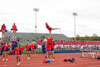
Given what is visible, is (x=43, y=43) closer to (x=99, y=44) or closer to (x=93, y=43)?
(x=93, y=43)

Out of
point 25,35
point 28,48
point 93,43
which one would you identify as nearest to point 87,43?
point 93,43

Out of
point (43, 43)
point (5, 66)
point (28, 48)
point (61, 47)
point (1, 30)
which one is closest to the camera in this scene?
point (5, 66)

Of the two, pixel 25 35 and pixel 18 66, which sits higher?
pixel 25 35

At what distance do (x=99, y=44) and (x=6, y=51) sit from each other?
62.0ft

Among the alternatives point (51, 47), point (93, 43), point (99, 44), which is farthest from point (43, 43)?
point (99, 44)

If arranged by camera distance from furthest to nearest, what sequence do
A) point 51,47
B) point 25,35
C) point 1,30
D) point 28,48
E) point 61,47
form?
point 25,35
point 61,47
point 1,30
point 28,48
point 51,47

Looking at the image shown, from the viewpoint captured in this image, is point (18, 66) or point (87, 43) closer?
point (18, 66)

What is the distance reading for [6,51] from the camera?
1095 cm

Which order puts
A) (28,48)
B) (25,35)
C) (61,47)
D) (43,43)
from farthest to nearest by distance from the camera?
1. (25,35)
2. (61,47)
3. (43,43)
4. (28,48)

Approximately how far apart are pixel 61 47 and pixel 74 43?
231cm

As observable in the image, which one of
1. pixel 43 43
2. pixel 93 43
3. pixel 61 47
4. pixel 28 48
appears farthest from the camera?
pixel 93 43

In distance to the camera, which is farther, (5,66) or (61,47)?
(61,47)

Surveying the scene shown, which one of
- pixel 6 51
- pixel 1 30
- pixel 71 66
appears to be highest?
pixel 1 30

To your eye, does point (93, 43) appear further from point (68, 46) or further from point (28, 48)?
point (28, 48)
